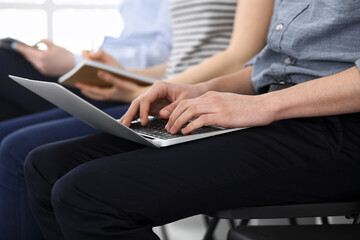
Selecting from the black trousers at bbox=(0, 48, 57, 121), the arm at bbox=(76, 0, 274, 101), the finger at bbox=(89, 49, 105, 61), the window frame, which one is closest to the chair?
the arm at bbox=(76, 0, 274, 101)

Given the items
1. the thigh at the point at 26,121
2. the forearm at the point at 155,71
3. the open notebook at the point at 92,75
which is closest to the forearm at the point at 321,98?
the open notebook at the point at 92,75

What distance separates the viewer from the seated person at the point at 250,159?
29.8 inches

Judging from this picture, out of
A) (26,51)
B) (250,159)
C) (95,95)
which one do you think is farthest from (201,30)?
(250,159)

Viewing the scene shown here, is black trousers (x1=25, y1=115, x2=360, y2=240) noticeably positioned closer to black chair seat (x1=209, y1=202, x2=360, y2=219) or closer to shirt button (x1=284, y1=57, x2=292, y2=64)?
black chair seat (x1=209, y1=202, x2=360, y2=219)

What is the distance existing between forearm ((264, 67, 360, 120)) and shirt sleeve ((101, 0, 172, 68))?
3.95 feet

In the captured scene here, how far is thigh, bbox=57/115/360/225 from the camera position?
0.76 m

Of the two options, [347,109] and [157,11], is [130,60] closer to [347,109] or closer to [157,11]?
[157,11]

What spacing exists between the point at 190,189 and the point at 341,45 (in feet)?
1.30

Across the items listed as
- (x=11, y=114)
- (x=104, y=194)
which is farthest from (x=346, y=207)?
(x=11, y=114)

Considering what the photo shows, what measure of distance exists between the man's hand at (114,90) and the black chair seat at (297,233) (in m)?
0.83

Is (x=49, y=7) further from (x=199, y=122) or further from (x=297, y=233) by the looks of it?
(x=297, y=233)

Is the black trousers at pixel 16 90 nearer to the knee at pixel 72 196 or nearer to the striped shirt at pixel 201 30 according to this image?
the striped shirt at pixel 201 30

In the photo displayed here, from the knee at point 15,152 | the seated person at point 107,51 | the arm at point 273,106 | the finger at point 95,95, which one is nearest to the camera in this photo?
the arm at point 273,106

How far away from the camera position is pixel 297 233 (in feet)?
2.36
